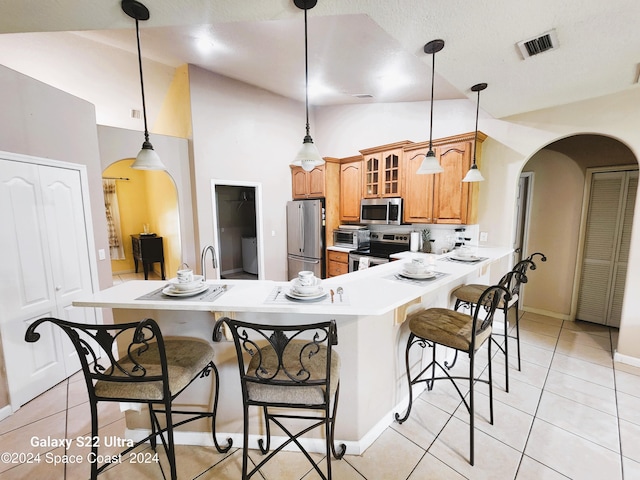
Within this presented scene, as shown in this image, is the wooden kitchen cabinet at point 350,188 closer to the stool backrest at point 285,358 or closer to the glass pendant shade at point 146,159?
the glass pendant shade at point 146,159

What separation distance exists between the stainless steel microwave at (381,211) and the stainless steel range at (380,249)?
0.32m

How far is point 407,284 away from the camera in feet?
6.02

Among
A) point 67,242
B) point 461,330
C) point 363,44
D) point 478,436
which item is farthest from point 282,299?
point 363,44

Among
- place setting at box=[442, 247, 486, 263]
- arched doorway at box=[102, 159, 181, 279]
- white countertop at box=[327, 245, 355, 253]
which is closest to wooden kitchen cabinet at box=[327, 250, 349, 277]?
white countertop at box=[327, 245, 355, 253]

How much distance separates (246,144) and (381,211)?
8.33 feet

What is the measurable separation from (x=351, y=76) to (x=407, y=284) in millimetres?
2927

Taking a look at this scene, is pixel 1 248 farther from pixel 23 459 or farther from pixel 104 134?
pixel 104 134

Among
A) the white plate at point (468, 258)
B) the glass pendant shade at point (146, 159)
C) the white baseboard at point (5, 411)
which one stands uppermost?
the glass pendant shade at point (146, 159)

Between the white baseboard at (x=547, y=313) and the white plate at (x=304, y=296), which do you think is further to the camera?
the white baseboard at (x=547, y=313)

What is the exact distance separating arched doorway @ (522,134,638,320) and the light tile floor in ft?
4.18

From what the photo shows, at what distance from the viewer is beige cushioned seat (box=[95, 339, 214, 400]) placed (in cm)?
129

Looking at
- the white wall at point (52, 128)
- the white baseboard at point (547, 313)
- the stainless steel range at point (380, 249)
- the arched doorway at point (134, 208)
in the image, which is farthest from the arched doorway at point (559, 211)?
the arched doorway at point (134, 208)

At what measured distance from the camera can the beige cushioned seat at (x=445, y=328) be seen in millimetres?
1688

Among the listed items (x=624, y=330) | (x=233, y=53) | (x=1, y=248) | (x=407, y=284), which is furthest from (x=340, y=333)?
(x=233, y=53)
